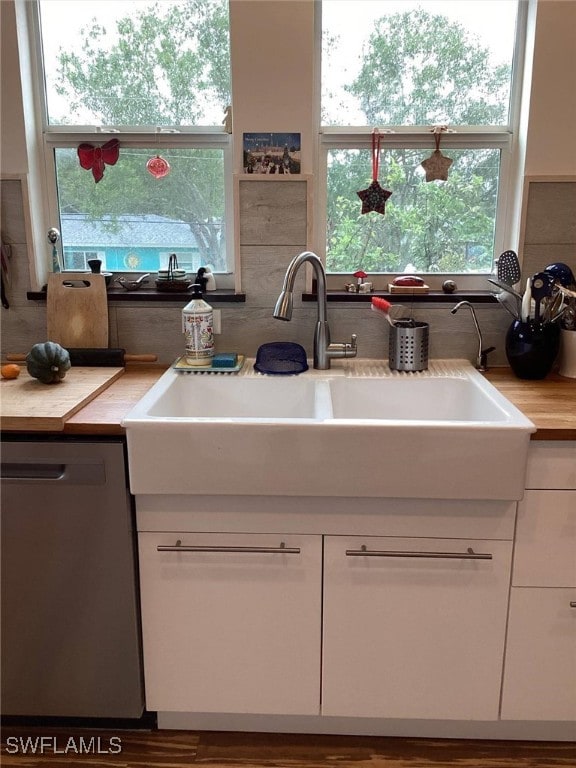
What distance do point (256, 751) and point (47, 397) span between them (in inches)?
42.1

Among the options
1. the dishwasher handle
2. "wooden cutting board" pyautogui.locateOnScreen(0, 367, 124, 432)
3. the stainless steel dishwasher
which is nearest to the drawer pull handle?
the stainless steel dishwasher

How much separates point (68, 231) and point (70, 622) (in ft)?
4.07

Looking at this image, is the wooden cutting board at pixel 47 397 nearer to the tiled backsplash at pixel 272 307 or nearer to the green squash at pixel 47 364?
the green squash at pixel 47 364

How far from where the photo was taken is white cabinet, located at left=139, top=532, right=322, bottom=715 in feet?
5.03

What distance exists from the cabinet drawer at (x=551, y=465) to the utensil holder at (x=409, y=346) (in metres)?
0.53

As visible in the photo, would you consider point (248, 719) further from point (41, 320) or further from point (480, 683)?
point (41, 320)

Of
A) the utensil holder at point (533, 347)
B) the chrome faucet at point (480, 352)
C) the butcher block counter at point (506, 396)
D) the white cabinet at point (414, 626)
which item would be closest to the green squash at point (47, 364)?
the butcher block counter at point (506, 396)

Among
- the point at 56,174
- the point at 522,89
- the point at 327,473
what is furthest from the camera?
the point at 56,174

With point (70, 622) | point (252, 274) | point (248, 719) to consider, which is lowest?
point (248, 719)

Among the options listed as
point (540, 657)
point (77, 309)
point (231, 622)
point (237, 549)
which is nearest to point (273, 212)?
point (77, 309)

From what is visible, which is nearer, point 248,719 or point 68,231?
point 248,719

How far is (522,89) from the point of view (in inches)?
76.2

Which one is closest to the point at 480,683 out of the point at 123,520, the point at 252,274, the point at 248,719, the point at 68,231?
the point at 248,719

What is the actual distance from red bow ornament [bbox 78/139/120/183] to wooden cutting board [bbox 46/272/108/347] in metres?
0.35
